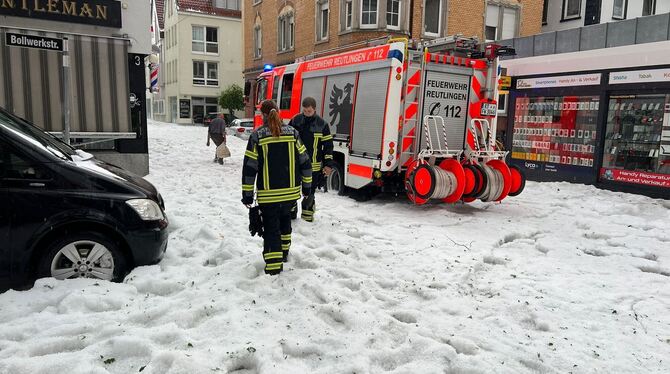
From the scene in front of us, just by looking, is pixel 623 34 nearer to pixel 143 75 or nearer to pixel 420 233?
pixel 420 233

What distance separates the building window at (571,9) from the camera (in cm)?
2203

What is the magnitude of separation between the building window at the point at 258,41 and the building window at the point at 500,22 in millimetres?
13519

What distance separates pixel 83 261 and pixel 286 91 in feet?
26.2

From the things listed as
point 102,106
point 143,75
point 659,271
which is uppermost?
point 143,75

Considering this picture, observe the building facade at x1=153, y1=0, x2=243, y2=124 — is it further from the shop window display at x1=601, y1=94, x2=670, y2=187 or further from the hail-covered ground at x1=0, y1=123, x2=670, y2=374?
the hail-covered ground at x1=0, y1=123, x2=670, y2=374

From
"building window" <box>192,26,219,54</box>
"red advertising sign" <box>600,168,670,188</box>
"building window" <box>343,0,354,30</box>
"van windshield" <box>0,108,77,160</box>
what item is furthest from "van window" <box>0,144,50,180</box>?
"building window" <box>192,26,219,54</box>

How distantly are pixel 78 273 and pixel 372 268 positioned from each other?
2.83 metres

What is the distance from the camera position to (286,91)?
11.8 meters

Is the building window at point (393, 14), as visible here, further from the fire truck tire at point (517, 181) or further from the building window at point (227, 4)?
the building window at point (227, 4)

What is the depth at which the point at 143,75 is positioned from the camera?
11.0 meters

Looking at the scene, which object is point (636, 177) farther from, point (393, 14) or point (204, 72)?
point (204, 72)

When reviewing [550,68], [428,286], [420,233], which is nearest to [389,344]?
[428,286]

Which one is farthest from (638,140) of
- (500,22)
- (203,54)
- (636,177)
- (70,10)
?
(203,54)

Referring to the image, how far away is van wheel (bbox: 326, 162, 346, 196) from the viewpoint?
993 centimetres
